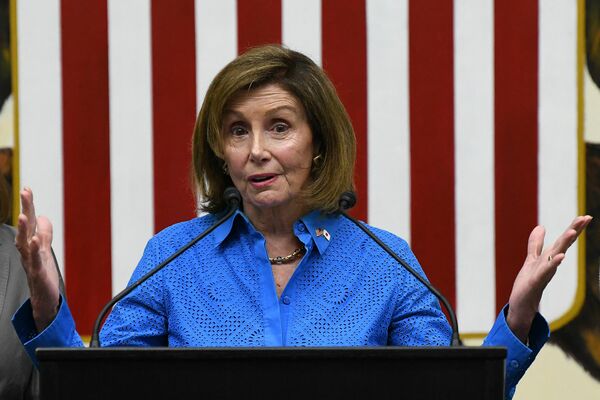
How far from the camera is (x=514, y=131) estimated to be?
3211mm

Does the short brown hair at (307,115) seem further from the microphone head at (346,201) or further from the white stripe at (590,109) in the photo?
the white stripe at (590,109)

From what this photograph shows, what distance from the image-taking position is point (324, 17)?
3.19 meters

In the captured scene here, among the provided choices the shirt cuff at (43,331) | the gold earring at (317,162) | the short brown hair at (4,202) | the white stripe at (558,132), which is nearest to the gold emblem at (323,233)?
the gold earring at (317,162)

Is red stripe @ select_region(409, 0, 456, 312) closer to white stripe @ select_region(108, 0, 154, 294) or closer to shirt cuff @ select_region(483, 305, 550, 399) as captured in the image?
white stripe @ select_region(108, 0, 154, 294)

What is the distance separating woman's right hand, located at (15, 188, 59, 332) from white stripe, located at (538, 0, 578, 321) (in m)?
1.55

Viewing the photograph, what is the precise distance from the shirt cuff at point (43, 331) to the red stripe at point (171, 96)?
1101 millimetres

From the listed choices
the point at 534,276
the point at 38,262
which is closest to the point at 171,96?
the point at 38,262


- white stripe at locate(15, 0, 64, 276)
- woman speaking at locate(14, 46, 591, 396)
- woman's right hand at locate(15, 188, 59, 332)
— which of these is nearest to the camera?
woman's right hand at locate(15, 188, 59, 332)

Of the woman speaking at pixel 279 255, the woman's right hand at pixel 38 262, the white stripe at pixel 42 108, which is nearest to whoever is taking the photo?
the woman's right hand at pixel 38 262

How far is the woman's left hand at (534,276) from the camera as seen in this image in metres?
2.05

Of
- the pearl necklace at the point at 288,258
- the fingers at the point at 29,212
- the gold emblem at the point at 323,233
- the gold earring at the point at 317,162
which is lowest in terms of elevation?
the pearl necklace at the point at 288,258

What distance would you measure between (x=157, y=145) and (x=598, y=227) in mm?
1182

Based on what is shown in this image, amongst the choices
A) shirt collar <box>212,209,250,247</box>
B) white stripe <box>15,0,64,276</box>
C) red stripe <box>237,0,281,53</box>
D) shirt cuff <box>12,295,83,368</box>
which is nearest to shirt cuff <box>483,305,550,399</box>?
shirt collar <box>212,209,250,247</box>

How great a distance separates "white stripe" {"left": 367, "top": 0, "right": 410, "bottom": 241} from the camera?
3.19m
